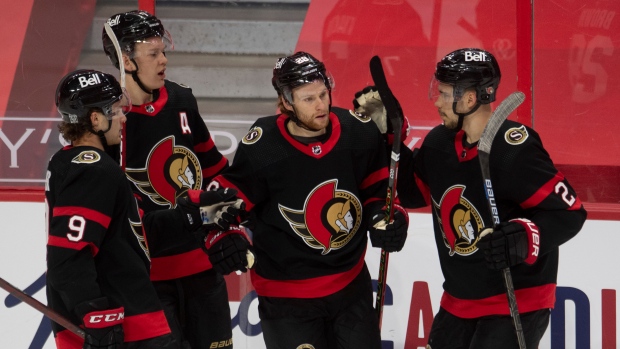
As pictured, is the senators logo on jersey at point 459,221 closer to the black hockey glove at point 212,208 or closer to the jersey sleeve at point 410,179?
the jersey sleeve at point 410,179

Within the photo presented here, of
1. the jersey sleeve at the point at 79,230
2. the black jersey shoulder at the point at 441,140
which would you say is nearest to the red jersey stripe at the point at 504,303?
the black jersey shoulder at the point at 441,140

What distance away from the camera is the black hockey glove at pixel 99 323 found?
294 centimetres

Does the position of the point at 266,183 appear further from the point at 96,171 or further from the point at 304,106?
the point at 96,171

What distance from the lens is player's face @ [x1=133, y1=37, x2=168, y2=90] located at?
12.1 ft

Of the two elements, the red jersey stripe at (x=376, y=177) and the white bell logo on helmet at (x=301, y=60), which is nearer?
the white bell logo on helmet at (x=301, y=60)

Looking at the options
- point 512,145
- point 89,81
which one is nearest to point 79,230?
point 89,81

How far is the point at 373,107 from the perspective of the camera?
356cm

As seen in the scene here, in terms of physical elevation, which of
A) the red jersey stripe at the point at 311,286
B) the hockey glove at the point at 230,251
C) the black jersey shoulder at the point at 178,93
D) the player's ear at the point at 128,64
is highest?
the player's ear at the point at 128,64

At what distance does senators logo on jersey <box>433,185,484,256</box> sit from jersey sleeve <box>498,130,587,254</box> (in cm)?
16

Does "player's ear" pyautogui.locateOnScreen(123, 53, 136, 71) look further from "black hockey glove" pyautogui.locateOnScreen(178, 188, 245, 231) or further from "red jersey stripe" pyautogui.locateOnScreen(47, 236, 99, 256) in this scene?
"red jersey stripe" pyautogui.locateOnScreen(47, 236, 99, 256)

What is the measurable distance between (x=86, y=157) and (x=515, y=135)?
133 cm

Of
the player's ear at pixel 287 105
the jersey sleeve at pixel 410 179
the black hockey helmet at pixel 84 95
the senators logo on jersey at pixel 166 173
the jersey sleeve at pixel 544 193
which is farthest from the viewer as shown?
the senators logo on jersey at pixel 166 173

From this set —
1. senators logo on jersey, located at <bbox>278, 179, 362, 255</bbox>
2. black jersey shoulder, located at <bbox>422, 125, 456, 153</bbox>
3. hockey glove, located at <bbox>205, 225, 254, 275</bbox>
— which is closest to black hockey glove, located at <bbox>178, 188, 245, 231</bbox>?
hockey glove, located at <bbox>205, 225, 254, 275</bbox>

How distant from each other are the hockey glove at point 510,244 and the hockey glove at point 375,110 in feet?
1.82
